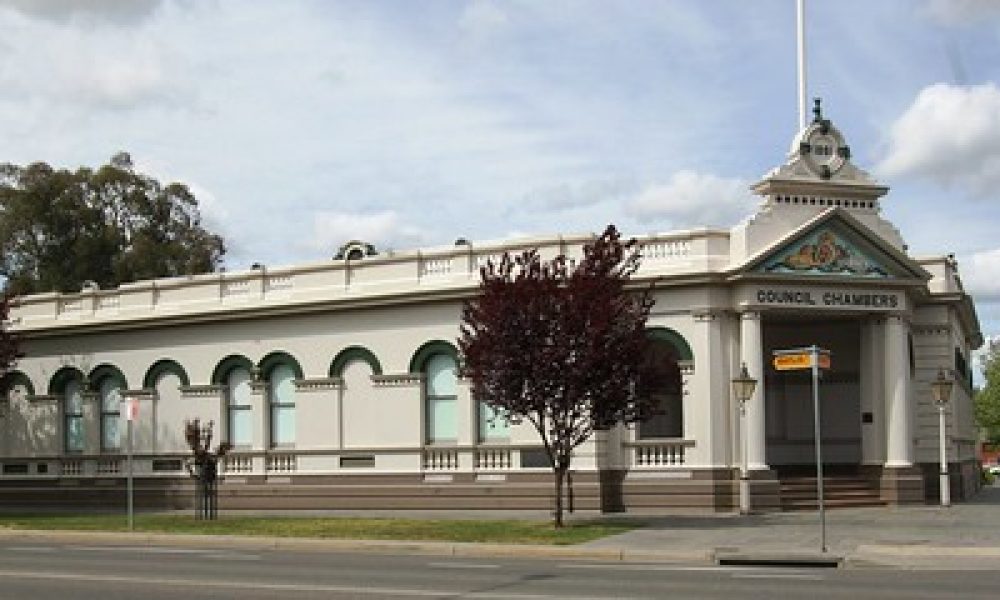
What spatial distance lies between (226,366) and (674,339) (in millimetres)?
12983

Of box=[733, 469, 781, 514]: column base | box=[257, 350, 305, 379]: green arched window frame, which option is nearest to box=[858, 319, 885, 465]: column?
box=[733, 469, 781, 514]: column base

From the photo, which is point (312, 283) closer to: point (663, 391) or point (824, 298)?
point (663, 391)

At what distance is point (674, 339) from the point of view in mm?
32156

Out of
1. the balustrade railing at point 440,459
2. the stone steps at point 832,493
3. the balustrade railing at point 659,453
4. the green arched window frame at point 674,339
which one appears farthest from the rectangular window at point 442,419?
the stone steps at point 832,493

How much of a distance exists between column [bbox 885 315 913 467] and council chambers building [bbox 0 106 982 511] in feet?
0.16

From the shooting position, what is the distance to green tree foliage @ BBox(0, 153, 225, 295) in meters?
62.3

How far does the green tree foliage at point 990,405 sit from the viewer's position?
91.0 m

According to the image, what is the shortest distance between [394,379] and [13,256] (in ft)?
113

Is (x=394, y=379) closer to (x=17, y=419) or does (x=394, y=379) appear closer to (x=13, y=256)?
(x=17, y=419)

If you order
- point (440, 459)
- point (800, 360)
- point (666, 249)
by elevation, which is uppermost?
point (666, 249)

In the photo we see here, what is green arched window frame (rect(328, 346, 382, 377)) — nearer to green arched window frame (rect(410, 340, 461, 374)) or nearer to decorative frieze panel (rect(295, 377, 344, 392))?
decorative frieze panel (rect(295, 377, 344, 392))

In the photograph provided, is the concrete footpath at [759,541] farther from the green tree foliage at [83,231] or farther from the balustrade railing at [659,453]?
the green tree foliage at [83,231]

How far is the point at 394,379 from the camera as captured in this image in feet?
114

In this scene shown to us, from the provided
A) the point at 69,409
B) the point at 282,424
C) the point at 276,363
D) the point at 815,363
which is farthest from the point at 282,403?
the point at 815,363
